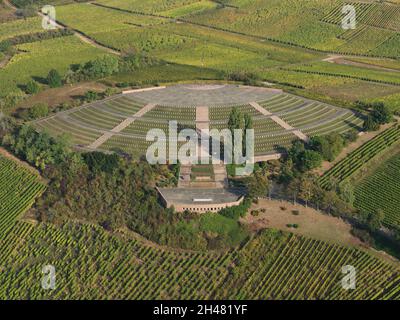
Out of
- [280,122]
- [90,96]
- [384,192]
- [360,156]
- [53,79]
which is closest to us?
[384,192]

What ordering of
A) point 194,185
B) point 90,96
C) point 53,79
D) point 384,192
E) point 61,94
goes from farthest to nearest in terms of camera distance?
point 53,79
point 61,94
point 90,96
point 194,185
point 384,192

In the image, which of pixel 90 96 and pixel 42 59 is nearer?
pixel 90 96

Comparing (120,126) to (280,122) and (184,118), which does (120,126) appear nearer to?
(184,118)

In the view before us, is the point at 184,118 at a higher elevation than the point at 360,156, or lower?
lower

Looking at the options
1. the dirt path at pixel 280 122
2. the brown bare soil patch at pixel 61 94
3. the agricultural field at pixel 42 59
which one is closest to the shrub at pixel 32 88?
the brown bare soil patch at pixel 61 94

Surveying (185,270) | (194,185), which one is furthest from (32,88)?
(185,270)

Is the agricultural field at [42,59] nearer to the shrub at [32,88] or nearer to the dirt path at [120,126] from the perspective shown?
the shrub at [32,88]

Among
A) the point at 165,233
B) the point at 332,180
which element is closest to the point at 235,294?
the point at 165,233

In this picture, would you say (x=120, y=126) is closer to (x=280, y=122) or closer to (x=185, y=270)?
(x=280, y=122)

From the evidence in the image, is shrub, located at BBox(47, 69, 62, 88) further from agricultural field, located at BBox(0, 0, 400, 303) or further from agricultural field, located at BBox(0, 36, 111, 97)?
agricultural field, located at BBox(0, 36, 111, 97)

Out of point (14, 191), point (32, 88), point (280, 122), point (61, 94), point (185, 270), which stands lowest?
point (14, 191)
